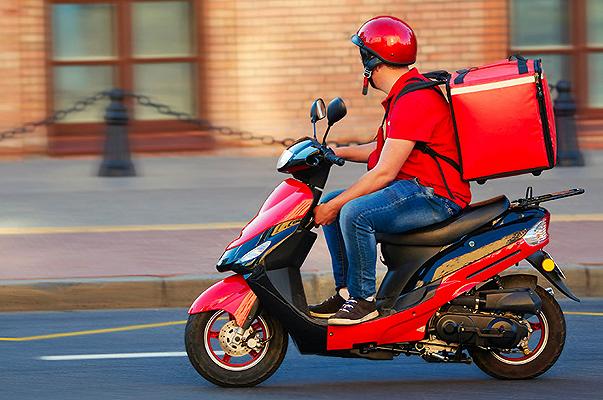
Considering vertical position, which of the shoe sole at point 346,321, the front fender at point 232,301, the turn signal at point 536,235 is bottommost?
the shoe sole at point 346,321

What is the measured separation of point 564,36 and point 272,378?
11.5 meters

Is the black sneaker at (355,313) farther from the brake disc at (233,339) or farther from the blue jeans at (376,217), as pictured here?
the brake disc at (233,339)

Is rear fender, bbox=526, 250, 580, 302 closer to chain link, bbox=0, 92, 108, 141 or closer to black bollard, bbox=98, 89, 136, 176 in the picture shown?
black bollard, bbox=98, 89, 136, 176

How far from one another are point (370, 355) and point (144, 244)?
4.33 metres

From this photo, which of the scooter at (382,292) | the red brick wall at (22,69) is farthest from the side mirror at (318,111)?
the red brick wall at (22,69)

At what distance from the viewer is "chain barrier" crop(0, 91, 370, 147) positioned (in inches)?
640

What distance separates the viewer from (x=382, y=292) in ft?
21.4

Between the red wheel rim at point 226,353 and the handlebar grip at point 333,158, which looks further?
the red wheel rim at point 226,353

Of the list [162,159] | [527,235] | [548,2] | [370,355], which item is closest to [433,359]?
[370,355]

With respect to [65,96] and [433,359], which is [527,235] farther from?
[65,96]

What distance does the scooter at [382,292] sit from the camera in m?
6.37

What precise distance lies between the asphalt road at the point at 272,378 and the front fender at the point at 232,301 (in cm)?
38

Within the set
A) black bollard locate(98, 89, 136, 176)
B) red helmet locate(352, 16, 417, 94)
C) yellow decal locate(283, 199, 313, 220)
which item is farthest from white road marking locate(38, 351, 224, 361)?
black bollard locate(98, 89, 136, 176)

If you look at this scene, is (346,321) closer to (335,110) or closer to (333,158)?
(333,158)
